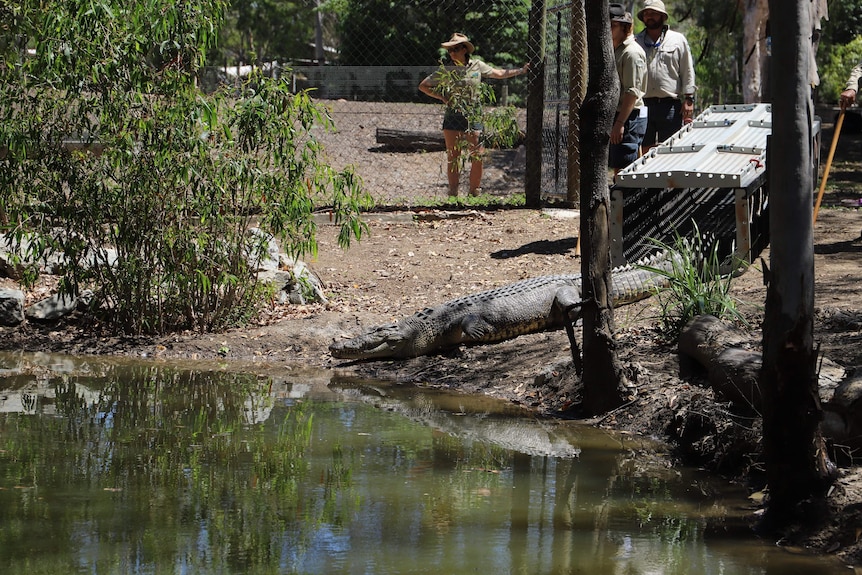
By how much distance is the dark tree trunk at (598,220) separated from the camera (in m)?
4.89

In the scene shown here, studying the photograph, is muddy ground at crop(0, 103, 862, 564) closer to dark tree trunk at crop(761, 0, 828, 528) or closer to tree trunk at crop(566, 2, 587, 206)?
dark tree trunk at crop(761, 0, 828, 528)

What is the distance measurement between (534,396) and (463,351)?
1.16m

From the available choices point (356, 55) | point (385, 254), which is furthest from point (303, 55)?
point (385, 254)

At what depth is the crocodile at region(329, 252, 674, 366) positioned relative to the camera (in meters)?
6.62

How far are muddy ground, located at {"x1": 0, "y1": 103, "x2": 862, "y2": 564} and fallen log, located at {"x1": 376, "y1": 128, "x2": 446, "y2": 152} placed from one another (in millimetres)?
3727

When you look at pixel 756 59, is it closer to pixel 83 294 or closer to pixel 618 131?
pixel 618 131

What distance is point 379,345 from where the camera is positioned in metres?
6.61

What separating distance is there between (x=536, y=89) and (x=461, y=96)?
0.98m

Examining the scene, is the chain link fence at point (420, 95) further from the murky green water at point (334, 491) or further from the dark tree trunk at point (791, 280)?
the dark tree trunk at point (791, 280)

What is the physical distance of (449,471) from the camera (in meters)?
4.31

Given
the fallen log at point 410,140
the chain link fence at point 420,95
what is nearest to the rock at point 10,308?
the chain link fence at point 420,95

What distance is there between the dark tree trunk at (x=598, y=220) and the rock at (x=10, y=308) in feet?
13.8

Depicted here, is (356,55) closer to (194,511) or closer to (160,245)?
(160,245)

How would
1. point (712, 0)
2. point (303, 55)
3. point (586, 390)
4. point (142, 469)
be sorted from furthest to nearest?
point (303, 55), point (712, 0), point (586, 390), point (142, 469)
